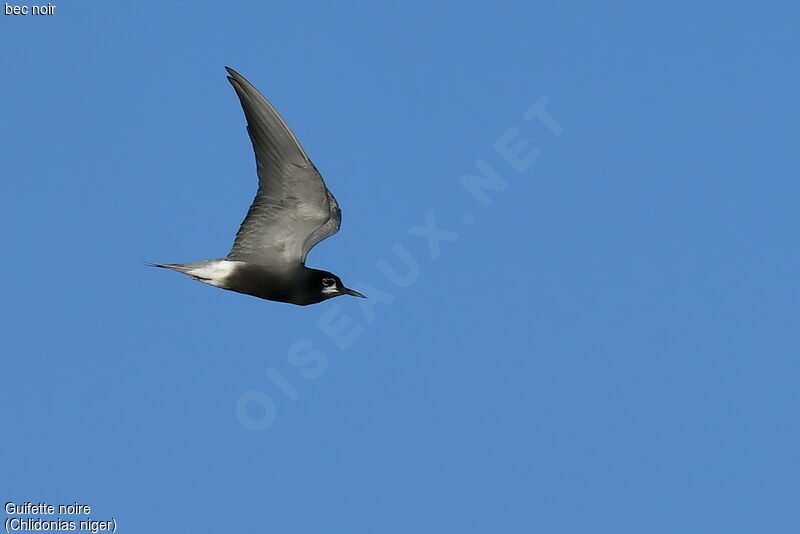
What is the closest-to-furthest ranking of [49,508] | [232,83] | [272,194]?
[232,83]
[272,194]
[49,508]

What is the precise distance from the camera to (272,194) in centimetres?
1692

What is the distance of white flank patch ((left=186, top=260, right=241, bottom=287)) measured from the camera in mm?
17344

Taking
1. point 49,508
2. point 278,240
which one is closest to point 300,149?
point 278,240

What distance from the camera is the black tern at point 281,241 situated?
16703 millimetres

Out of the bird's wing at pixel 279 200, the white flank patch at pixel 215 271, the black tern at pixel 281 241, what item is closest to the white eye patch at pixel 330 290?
the black tern at pixel 281 241

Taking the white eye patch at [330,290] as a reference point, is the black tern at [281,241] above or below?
above

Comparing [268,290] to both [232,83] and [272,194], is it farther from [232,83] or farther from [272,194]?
[232,83]

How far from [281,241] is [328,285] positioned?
3.05 feet

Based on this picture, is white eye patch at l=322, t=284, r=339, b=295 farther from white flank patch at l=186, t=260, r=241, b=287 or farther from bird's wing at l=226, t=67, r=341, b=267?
white flank patch at l=186, t=260, r=241, b=287

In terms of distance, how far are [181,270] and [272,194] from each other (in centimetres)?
165

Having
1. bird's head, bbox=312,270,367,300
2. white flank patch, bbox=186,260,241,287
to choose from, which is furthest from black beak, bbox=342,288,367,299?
white flank patch, bbox=186,260,241,287

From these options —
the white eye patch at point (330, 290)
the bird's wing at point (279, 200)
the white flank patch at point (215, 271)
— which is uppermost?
the bird's wing at point (279, 200)

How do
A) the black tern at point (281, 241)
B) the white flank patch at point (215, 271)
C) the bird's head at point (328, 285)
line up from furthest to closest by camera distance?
the bird's head at point (328, 285) < the white flank patch at point (215, 271) < the black tern at point (281, 241)

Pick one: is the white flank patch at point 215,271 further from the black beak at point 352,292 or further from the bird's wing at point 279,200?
the black beak at point 352,292
